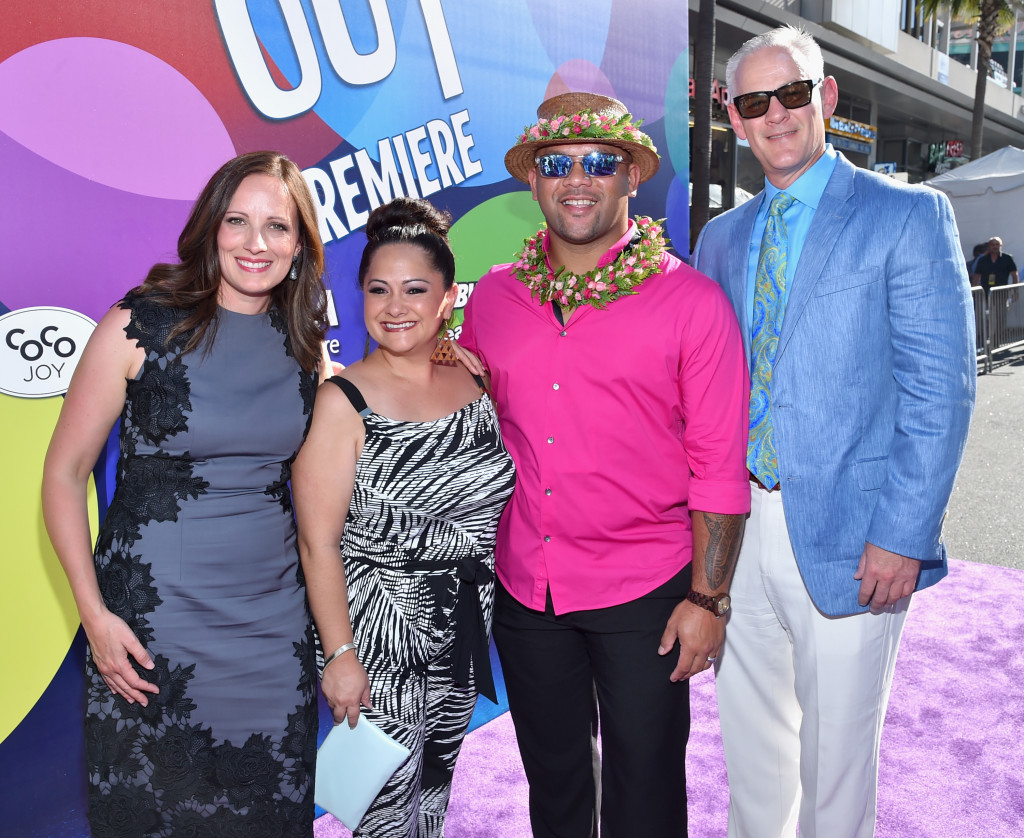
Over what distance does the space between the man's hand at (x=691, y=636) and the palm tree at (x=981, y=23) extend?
24.9m

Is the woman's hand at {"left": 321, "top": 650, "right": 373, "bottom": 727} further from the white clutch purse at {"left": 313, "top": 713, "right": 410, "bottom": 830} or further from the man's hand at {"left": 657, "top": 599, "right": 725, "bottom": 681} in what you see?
the man's hand at {"left": 657, "top": 599, "right": 725, "bottom": 681}

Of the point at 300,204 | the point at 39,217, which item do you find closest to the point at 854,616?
the point at 300,204

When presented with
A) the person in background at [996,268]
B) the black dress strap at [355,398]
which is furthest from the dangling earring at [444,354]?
the person in background at [996,268]

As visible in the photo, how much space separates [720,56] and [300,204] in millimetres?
17109

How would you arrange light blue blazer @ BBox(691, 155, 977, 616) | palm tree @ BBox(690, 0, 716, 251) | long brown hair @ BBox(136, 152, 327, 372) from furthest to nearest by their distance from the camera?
palm tree @ BBox(690, 0, 716, 251)
light blue blazer @ BBox(691, 155, 977, 616)
long brown hair @ BBox(136, 152, 327, 372)

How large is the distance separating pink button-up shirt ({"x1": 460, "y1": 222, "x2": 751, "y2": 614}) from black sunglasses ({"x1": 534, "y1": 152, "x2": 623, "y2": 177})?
0.22 metres

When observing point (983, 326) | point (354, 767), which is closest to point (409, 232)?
point (354, 767)

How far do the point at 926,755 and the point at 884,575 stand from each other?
67.8 inches

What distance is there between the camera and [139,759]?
2.08 m

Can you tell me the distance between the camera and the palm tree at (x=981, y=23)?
22547 millimetres

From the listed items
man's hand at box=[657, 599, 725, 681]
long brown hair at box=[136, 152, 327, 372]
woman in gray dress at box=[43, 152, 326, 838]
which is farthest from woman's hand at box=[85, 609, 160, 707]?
man's hand at box=[657, 599, 725, 681]

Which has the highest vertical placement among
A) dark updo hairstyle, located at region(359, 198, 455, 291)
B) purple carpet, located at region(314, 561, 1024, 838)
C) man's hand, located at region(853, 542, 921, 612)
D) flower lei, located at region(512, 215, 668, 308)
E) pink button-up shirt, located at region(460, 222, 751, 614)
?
dark updo hairstyle, located at region(359, 198, 455, 291)

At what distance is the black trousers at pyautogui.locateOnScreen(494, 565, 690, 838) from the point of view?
2.41 metres

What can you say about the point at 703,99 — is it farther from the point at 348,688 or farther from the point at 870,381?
the point at 348,688
